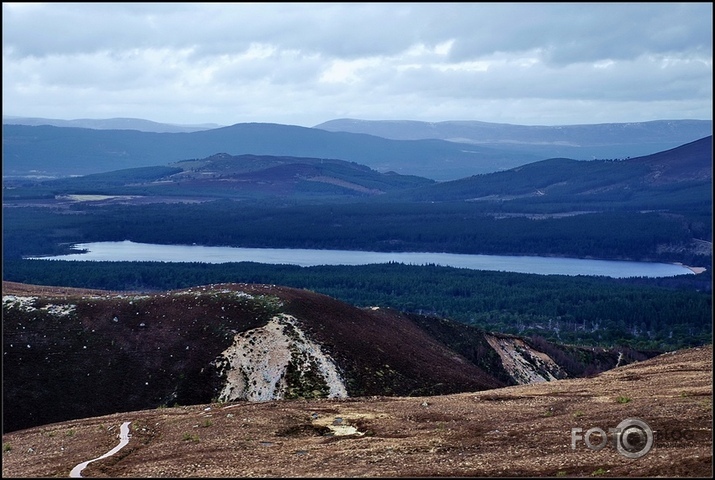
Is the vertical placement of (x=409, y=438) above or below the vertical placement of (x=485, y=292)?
above

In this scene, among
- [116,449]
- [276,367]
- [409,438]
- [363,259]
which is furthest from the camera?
[363,259]

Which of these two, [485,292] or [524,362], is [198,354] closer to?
[524,362]

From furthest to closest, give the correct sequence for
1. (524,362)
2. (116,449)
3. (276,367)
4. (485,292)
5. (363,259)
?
1. (363,259)
2. (485,292)
3. (524,362)
4. (276,367)
5. (116,449)

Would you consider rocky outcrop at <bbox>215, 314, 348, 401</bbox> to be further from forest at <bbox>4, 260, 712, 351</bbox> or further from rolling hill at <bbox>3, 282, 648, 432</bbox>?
forest at <bbox>4, 260, 712, 351</bbox>

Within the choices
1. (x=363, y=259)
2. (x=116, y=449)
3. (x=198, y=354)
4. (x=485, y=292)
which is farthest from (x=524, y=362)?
(x=363, y=259)

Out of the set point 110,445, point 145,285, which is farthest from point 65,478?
point 145,285

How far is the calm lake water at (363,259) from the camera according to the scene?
6393 inches

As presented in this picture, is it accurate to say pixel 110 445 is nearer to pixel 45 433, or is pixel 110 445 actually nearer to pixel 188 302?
pixel 45 433

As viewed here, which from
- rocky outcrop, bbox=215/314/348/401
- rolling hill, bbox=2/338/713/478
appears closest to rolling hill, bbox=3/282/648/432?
rocky outcrop, bbox=215/314/348/401

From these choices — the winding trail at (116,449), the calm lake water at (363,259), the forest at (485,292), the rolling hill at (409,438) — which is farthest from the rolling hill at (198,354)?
the calm lake water at (363,259)

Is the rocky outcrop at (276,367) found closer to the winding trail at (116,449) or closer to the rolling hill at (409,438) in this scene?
the rolling hill at (409,438)

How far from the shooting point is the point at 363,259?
183 metres

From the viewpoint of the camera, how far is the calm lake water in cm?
16238

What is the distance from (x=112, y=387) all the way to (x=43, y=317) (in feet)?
25.4
